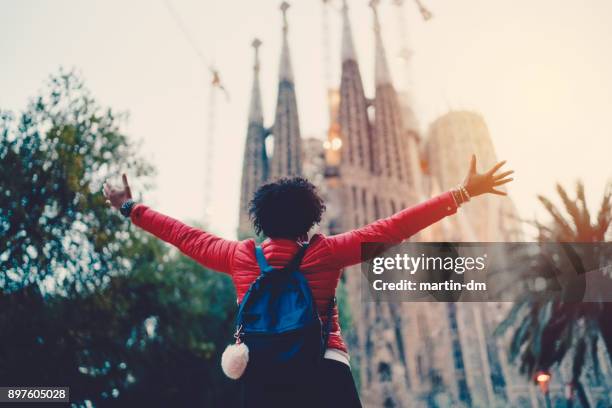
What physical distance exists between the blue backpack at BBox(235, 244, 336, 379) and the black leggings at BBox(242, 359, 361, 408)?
0.13ft

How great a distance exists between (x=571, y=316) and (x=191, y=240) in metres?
11.9

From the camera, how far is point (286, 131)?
42906 mm

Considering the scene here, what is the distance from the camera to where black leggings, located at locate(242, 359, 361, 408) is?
1.94m

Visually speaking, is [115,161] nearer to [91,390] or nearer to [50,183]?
[50,183]

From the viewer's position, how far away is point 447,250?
150 inches

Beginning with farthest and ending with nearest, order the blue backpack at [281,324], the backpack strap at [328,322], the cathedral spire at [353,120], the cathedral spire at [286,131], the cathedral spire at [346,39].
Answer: the cathedral spire at [346,39]
the cathedral spire at [286,131]
the cathedral spire at [353,120]
the backpack strap at [328,322]
the blue backpack at [281,324]

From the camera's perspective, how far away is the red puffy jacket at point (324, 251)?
6.90 ft

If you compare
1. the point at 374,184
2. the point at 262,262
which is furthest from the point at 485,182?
the point at 374,184

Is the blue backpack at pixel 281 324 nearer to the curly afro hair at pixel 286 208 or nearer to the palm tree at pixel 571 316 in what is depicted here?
the curly afro hair at pixel 286 208

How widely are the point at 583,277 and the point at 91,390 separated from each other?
12.0 metres

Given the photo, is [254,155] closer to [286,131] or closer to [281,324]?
[286,131]

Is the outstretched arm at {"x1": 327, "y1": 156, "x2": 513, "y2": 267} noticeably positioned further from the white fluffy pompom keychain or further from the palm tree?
the palm tree

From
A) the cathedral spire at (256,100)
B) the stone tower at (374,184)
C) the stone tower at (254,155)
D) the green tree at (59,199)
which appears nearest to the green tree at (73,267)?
the green tree at (59,199)

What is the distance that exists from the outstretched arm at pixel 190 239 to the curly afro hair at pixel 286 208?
0.59 ft
